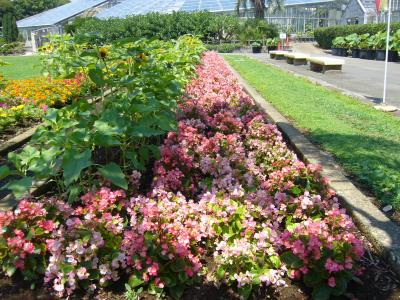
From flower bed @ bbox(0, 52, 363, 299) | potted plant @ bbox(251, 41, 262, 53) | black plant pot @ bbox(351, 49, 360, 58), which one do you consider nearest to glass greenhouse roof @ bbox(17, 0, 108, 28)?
potted plant @ bbox(251, 41, 262, 53)

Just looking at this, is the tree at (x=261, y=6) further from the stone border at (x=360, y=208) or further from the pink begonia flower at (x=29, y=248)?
the pink begonia flower at (x=29, y=248)

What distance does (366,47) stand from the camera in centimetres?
2217

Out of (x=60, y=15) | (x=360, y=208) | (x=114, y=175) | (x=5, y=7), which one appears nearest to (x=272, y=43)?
(x=360, y=208)

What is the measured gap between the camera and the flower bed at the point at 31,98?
5214 millimetres

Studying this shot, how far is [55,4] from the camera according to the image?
267 ft

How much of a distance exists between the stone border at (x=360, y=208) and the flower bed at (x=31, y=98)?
3376 mm

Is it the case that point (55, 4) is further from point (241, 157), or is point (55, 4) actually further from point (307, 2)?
point (241, 157)

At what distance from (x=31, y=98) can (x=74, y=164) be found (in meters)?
4.78

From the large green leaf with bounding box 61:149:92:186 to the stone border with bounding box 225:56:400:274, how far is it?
157cm

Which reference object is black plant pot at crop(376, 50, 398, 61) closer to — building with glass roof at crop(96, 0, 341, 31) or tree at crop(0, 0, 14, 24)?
building with glass roof at crop(96, 0, 341, 31)

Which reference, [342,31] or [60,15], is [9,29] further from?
[342,31]

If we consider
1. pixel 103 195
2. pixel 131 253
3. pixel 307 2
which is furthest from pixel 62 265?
pixel 307 2

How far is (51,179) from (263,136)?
1.83 metres

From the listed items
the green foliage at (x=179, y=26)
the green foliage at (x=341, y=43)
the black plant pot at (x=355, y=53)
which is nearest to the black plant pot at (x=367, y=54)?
the black plant pot at (x=355, y=53)
